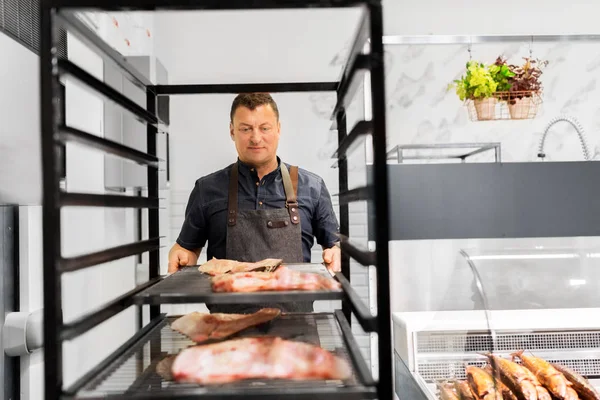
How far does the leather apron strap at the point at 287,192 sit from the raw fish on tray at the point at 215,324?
915mm

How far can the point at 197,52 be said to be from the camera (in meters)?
4.12

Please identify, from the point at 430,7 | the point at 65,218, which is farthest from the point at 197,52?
the point at 65,218

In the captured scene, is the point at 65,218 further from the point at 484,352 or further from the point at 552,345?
the point at 552,345

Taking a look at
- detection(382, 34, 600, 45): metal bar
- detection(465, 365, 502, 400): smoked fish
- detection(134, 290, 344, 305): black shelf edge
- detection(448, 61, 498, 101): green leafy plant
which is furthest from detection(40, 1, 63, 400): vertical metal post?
detection(448, 61, 498, 101): green leafy plant

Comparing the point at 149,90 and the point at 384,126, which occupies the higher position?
the point at 149,90

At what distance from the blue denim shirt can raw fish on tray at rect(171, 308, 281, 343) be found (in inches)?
38.5

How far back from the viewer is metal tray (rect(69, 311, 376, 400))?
79 centimetres

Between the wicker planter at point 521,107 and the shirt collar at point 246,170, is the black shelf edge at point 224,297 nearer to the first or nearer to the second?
the shirt collar at point 246,170

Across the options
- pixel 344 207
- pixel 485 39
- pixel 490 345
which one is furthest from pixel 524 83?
pixel 344 207

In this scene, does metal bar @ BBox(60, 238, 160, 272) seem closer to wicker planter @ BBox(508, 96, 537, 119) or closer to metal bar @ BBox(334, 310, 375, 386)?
metal bar @ BBox(334, 310, 375, 386)

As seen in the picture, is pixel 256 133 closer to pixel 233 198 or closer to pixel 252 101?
pixel 252 101

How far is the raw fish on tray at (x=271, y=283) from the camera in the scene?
1037 mm

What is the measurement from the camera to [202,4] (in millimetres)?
793

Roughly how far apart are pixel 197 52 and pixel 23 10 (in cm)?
260
